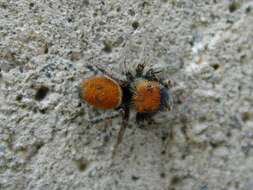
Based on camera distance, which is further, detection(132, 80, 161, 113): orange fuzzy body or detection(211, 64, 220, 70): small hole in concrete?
detection(211, 64, 220, 70): small hole in concrete

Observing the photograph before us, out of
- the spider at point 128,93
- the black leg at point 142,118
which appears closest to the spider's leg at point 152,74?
the spider at point 128,93

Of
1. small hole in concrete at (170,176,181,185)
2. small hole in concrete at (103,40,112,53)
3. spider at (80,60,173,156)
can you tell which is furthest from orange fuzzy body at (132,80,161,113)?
small hole in concrete at (170,176,181,185)

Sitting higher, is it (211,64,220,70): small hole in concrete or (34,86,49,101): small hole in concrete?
(211,64,220,70): small hole in concrete

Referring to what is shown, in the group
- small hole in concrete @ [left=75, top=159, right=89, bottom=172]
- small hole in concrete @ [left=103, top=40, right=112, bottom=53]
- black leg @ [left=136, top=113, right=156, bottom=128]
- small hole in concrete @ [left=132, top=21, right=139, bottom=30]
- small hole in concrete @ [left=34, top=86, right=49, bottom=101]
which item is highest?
small hole in concrete @ [left=132, top=21, right=139, bottom=30]

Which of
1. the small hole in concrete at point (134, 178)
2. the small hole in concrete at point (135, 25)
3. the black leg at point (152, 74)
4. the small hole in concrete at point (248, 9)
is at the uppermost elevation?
the small hole in concrete at point (248, 9)

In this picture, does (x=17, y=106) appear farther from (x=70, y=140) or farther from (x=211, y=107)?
(x=211, y=107)

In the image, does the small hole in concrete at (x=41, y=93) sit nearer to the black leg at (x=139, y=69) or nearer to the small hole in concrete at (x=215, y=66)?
the black leg at (x=139, y=69)

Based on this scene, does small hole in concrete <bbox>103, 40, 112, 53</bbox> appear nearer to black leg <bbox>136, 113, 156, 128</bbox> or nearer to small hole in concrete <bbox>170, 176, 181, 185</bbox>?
black leg <bbox>136, 113, 156, 128</bbox>
